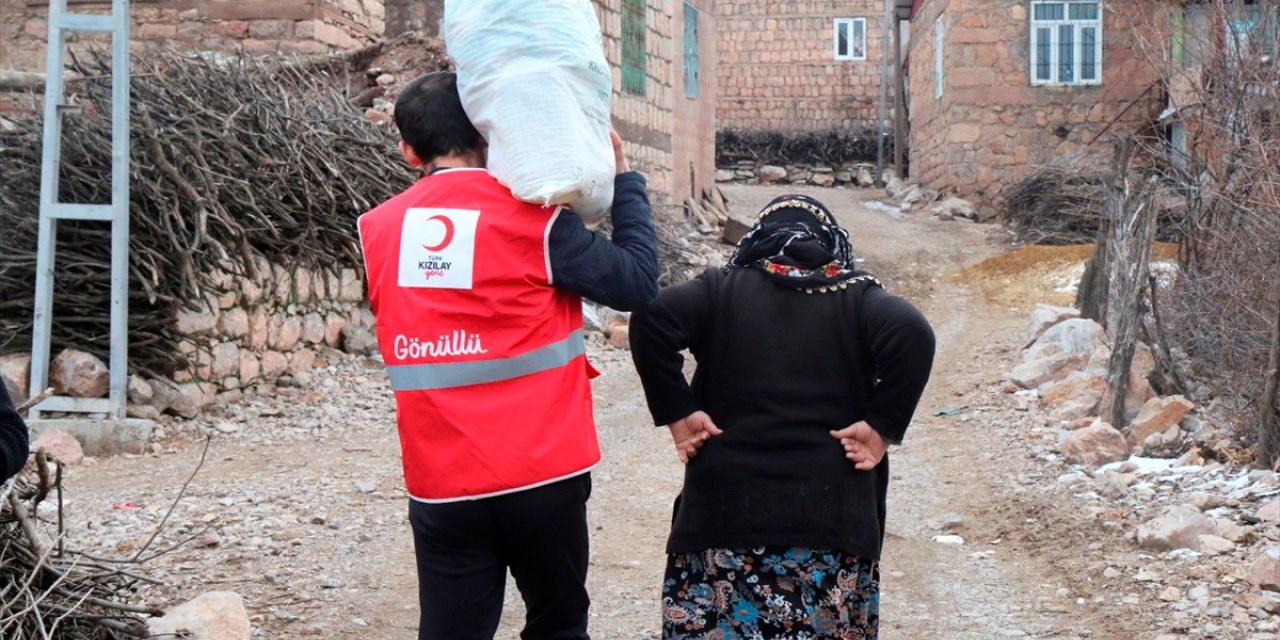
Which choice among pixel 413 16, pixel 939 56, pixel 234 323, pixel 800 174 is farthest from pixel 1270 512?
pixel 800 174

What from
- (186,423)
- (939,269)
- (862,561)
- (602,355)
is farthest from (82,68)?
(939,269)

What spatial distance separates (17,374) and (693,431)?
525 cm

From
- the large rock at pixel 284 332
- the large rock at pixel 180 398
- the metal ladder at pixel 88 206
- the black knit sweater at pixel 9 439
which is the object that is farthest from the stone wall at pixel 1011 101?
the black knit sweater at pixel 9 439

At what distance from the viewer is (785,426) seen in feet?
8.48

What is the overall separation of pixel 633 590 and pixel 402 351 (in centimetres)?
244

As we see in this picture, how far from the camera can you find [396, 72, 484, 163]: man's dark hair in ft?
7.94

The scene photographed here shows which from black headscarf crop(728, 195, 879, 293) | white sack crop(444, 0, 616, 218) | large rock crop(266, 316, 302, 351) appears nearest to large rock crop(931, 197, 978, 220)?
large rock crop(266, 316, 302, 351)

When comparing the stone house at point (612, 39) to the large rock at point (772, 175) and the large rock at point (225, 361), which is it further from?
the large rock at point (772, 175)

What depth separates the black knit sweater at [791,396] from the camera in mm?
2574

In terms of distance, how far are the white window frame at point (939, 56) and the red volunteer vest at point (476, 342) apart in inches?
697

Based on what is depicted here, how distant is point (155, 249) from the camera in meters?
7.09

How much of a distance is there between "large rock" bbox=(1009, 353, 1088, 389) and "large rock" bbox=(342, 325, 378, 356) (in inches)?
170

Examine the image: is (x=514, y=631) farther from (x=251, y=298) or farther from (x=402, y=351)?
(x=251, y=298)

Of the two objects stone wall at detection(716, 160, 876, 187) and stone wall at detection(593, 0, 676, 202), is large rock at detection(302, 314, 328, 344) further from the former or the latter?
stone wall at detection(716, 160, 876, 187)
